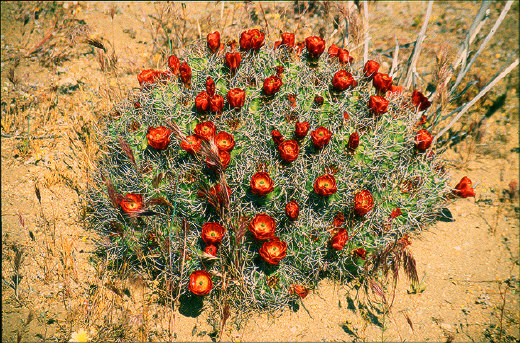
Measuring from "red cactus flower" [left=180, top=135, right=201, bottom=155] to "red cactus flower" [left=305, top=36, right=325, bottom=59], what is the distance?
1211 millimetres

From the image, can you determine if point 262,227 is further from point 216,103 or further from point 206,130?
point 216,103

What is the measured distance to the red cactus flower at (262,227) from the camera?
2234 mm

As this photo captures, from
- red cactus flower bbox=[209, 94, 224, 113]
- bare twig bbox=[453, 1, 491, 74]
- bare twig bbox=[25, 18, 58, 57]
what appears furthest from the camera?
bare twig bbox=[25, 18, 58, 57]

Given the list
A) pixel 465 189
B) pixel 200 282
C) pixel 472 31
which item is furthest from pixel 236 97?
pixel 472 31

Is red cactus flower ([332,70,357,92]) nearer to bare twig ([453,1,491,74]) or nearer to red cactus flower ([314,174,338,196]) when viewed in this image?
red cactus flower ([314,174,338,196])

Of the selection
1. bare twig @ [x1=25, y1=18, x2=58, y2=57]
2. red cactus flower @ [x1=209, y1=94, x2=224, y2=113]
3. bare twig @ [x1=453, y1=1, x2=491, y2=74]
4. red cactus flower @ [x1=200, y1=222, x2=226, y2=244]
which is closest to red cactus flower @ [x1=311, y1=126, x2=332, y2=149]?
red cactus flower @ [x1=209, y1=94, x2=224, y2=113]

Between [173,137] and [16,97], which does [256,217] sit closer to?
[173,137]

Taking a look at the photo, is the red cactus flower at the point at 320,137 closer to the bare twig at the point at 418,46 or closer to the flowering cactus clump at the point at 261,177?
the flowering cactus clump at the point at 261,177

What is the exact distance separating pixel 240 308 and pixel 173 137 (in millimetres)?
1411

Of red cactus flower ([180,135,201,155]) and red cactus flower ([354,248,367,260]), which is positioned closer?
red cactus flower ([180,135,201,155])

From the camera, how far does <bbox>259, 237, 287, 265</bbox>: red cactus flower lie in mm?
2262

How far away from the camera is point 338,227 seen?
2.58 meters

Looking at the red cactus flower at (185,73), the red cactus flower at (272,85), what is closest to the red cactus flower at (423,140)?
the red cactus flower at (272,85)

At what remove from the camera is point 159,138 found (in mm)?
2357
